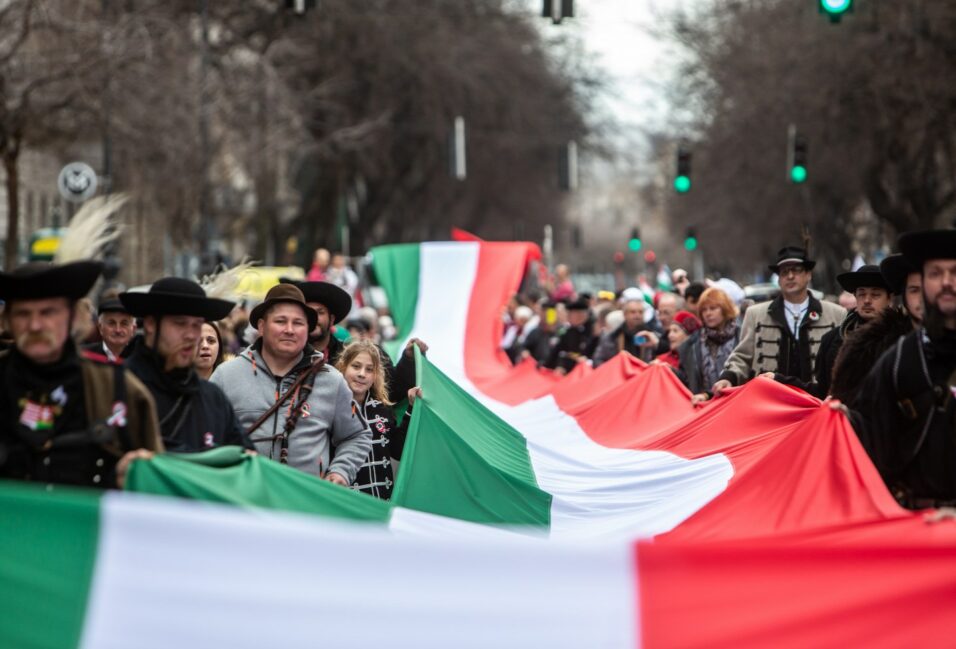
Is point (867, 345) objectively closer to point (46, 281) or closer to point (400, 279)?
point (46, 281)

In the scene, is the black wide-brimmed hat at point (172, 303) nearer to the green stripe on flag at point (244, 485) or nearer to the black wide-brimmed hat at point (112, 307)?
the green stripe on flag at point (244, 485)

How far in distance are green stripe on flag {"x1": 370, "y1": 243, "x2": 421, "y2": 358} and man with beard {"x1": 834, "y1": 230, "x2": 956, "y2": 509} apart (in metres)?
15.7

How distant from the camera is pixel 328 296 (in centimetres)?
1010

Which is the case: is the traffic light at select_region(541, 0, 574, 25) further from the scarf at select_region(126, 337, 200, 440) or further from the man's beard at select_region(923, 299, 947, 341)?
the man's beard at select_region(923, 299, 947, 341)

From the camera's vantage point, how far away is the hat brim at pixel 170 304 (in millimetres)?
6805

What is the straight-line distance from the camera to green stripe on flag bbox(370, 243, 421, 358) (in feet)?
74.5

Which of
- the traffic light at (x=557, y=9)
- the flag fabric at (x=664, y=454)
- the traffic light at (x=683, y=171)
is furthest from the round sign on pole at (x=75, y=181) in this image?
the traffic light at (x=557, y=9)

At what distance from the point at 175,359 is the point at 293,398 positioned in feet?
5.54

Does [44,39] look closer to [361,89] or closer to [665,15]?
[361,89]

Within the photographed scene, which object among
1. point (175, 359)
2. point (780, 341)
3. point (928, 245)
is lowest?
point (175, 359)

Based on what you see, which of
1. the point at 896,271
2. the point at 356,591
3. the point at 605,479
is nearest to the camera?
the point at 356,591

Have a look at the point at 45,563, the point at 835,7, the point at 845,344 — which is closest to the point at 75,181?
the point at 835,7

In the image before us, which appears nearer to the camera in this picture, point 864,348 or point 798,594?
point 798,594

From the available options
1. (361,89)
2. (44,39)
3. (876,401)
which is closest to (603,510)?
(876,401)
